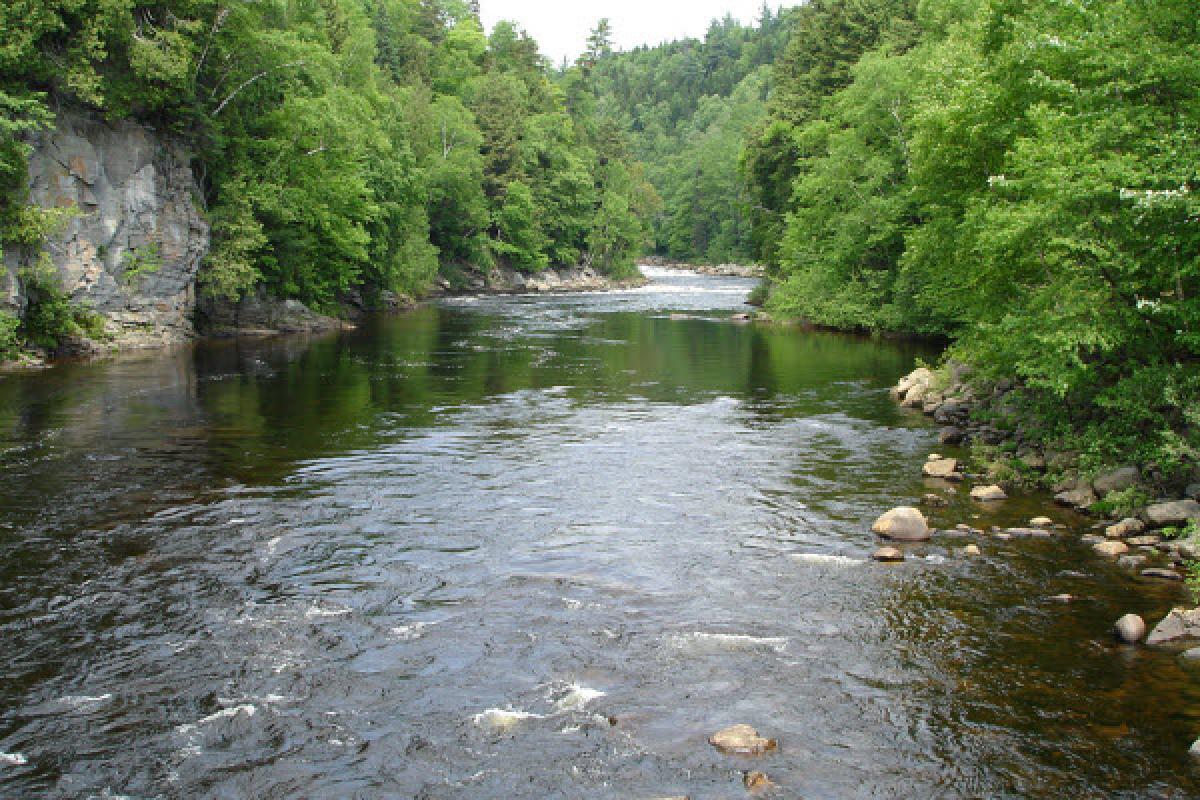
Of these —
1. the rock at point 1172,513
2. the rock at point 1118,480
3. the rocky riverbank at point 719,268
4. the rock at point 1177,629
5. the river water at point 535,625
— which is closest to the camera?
the river water at point 535,625

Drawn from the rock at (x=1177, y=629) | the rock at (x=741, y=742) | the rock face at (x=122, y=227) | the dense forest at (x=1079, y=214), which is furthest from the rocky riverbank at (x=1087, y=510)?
the rock face at (x=122, y=227)

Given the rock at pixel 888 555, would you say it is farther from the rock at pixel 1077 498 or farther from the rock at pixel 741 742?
the rock at pixel 741 742

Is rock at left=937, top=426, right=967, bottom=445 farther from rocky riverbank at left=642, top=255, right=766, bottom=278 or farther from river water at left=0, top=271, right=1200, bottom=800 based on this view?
rocky riverbank at left=642, top=255, right=766, bottom=278

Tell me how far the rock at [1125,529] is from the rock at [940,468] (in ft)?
13.4

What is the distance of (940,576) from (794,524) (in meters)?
3.02

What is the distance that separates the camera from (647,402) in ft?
93.0

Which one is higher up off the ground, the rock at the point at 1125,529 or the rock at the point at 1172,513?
the rock at the point at 1172,513

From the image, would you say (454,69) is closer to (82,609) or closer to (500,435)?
(500,435)

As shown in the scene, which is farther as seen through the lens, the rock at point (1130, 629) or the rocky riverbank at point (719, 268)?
the rocky riverbank at point (719, 268)

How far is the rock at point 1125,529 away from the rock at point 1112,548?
54cm

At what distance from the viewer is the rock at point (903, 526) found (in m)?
14.9

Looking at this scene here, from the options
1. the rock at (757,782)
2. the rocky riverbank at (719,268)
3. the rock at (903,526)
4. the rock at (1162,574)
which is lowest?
the rock at (1162,574)

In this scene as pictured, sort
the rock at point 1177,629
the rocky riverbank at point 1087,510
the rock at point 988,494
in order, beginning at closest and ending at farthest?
the rock at point 1177,629
the rocky riverbank at point 1087,510
the rock at point 988,494

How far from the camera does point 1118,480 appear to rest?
16.3 metres
